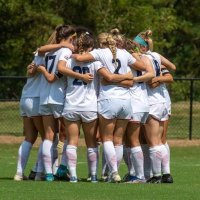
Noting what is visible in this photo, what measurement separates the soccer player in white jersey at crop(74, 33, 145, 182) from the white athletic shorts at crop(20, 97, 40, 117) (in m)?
1.00

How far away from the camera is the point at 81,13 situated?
32562 millimetres

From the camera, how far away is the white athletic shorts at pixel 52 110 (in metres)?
13.4

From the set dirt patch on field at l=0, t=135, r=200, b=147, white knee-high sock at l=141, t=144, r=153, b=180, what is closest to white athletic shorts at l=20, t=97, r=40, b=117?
white knee-high sock at l=141, t=144, r=153, b=180

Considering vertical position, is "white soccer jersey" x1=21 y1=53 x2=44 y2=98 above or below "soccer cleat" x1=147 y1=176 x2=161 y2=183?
above

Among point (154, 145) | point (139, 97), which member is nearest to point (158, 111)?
point (139, 97)

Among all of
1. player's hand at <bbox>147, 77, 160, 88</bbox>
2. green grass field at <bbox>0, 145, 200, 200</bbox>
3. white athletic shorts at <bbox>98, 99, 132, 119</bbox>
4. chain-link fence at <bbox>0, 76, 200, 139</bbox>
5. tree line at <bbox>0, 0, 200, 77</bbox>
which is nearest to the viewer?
green grass field at <bbox>0, 145, 200, 200</bbox>

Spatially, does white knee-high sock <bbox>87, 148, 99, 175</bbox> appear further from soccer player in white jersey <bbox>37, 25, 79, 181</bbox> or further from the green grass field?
soccer player in white jersey <bbox>37, 25, 79, 181</bbox>

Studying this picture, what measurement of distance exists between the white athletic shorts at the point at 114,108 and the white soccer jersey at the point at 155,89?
0.69 m

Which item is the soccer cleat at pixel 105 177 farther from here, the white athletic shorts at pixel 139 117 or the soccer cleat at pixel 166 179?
the white athletic shorts at pixel 139 117

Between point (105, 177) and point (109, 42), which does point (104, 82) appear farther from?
point (105, 177)

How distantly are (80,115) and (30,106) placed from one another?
92 centimetres

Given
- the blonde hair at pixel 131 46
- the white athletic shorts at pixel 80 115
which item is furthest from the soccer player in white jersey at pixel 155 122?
the white athletic shorts at pixel 80 115

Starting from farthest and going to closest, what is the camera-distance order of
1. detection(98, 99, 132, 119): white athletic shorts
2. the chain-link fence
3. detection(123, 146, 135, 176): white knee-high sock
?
the chain-link fence
detection(123, 146, 135, 176): white knee-high sock
detection(98, 99, 132, 119): white athletic shorts

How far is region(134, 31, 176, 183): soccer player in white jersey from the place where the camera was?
44.5 feet
